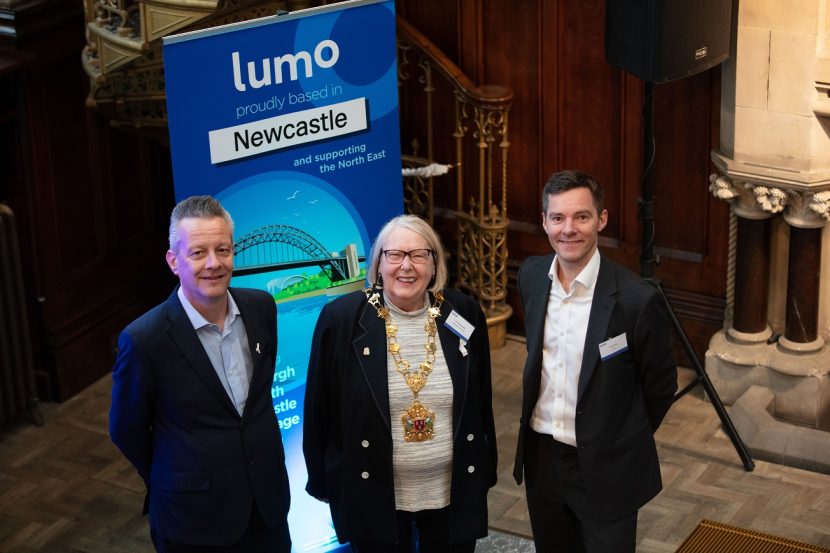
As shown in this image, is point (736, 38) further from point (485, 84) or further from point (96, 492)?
point (96, 492)

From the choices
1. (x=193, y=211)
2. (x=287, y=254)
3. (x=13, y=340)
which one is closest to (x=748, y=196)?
(x=287, y=254)

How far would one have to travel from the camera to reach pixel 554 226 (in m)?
3.87

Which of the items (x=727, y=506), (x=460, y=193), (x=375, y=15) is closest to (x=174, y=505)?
(x=375, y=15)

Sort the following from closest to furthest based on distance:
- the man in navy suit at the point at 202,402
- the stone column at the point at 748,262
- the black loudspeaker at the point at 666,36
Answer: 1. the man in navy suit at the point at 202,402
2. the black loudspeaker at the point at 666,36
3. the stone column at the point at 748,262

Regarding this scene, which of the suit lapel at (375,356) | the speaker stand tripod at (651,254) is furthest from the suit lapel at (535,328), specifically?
the speaker stand tripod at (651,254)

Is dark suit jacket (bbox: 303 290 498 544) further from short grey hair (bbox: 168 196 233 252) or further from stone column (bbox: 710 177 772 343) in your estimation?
stone column (bbox: 710 177 772 343)

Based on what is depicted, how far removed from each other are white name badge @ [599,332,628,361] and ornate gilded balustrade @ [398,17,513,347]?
2.80 m

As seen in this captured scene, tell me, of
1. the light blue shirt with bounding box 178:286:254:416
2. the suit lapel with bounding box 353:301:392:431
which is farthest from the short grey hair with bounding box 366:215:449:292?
the light blue shirt with bounding box 178:286:254:416

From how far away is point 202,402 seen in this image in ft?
12.5

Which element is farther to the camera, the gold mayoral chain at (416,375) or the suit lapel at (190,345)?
the gold mayoral chain at (416,375)

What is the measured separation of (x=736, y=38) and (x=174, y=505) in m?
3.02

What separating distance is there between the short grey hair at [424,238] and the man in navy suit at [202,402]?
33cm

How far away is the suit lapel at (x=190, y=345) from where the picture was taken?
149 inches

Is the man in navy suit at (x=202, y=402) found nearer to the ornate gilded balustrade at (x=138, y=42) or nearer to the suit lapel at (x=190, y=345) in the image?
the suit lapel at (x=190, y=345)
